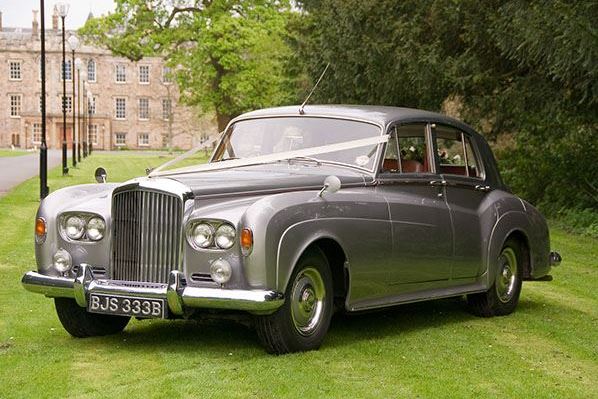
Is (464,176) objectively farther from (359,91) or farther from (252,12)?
(252,12)

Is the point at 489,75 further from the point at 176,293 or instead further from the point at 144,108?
the point at 144,108

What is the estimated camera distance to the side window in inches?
388

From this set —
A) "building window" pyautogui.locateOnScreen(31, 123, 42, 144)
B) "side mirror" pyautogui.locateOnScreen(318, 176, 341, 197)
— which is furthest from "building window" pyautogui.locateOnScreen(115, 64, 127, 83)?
"side mirror" pyautogui.locateOnScreen(318, 176, 341, 197)

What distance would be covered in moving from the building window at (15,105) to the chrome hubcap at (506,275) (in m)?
108

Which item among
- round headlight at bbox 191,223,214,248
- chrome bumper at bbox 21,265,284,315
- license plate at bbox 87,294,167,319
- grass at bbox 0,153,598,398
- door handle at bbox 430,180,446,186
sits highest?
door handle at bbox 430,180,446,186

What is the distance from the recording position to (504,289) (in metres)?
10.3

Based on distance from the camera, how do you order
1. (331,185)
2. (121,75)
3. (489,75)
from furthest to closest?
(121,75), (489,75), (331,185)

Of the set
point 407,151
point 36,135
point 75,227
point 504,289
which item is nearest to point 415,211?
point 407,151

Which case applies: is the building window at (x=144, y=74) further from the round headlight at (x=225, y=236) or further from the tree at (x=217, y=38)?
the round headlight at (x=225, y=236)

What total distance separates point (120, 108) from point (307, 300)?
109583mm

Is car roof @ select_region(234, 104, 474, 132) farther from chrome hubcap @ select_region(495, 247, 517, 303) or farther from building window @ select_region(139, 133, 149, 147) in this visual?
building window @ select_region(139, 133, 149, 147)

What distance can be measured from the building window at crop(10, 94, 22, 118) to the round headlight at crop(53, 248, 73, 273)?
109m

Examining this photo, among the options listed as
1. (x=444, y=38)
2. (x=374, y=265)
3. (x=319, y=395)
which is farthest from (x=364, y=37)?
(x=319, y=395)

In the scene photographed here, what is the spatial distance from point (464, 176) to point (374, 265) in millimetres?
1858
